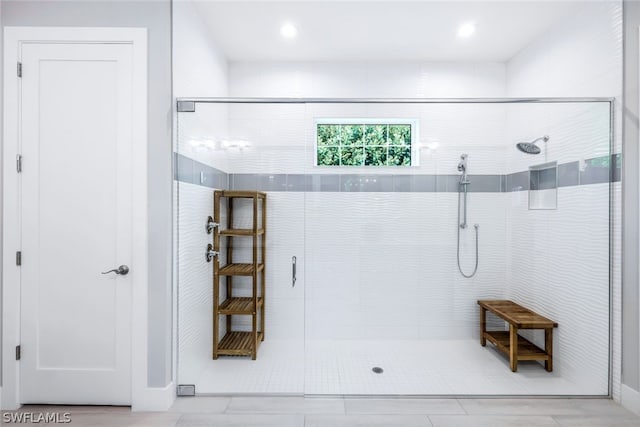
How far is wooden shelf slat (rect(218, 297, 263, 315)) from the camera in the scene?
2.33m

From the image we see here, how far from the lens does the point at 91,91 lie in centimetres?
199

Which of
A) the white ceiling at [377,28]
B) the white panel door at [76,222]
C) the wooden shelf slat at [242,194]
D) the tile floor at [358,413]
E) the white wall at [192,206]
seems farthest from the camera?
the white ceiling at [377,28]

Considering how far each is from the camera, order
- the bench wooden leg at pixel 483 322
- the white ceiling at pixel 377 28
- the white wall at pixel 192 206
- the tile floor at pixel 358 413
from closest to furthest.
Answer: the tile floor at pixel 358 413 < the white wall at pixel 192 206 < the white ceiling at pixel 377 28 < the bench wooden leg at pixel 483 322

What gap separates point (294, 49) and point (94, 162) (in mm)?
1760

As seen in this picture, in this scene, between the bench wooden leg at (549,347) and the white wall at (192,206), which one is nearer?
the white wall at (192,206)

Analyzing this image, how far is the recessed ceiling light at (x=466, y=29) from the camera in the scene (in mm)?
2523

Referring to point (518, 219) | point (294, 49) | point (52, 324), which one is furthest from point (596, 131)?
point (52, 324)

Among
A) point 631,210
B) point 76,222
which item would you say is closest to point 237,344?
point 76,222

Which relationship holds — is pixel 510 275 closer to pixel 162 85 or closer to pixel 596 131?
pixel 596 131

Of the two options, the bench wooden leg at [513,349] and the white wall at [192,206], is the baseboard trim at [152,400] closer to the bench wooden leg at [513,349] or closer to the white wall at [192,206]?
the white wall at [192,206]

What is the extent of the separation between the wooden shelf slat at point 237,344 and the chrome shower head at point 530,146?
2.22 meters

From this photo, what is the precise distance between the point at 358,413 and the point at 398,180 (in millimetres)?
1473

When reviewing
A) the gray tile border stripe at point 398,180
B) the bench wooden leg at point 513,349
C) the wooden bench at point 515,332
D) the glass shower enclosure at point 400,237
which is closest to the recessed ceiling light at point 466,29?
the glass shower enclosure at point 400,237

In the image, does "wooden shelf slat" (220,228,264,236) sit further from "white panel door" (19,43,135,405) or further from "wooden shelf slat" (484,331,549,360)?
"wooden shelf slat" (484,331,549,360)
